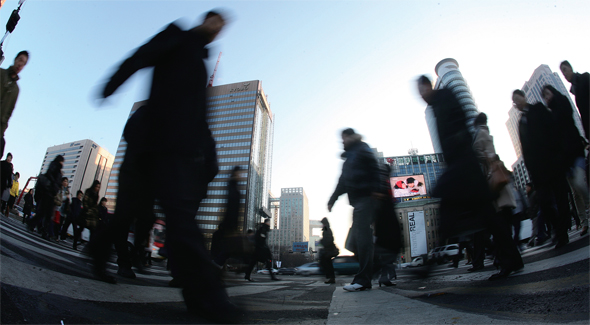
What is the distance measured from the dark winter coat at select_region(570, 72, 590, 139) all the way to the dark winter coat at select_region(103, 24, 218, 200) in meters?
3.82

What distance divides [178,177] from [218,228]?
746 millimetres

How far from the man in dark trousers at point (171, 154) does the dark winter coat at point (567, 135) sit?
11.7ft

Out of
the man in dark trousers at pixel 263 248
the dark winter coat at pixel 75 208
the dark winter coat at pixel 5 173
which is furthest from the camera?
the dark winter coat at pixel 75 208

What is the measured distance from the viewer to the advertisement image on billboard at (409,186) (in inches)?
1469

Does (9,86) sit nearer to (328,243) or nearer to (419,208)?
(328,243)

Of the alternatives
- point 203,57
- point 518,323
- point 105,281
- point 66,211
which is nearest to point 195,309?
point 105,281

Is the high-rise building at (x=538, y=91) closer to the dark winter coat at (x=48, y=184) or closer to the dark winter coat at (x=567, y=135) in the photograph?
the dark winter coat at (x=567, y=135)

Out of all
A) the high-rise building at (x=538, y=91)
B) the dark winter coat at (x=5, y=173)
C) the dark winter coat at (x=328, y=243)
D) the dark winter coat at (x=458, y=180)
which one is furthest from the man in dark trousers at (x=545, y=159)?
the dark winter coat at (x=5, y=173)

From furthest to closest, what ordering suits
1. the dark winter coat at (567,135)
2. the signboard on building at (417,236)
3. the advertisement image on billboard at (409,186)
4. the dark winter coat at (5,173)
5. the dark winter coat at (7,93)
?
1. the advertisement image on billboard at (409,186)
2. the signboard on building at (417,236)
3. the dark winter coat at (5,173)
4. the dark winter coat at (567,135)
5. the dark winter coat at (7,93)

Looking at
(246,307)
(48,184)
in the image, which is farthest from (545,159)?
(48,184)

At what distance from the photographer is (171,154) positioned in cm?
117

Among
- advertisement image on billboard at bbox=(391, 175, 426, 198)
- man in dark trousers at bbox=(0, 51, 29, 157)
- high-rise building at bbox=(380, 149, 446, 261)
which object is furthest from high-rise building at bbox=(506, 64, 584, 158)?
advertisement image on billboard at bbox=(391, 175, 426, 198)

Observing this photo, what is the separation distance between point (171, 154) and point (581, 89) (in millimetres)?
4123

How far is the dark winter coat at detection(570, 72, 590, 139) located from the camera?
2748 millimetres
